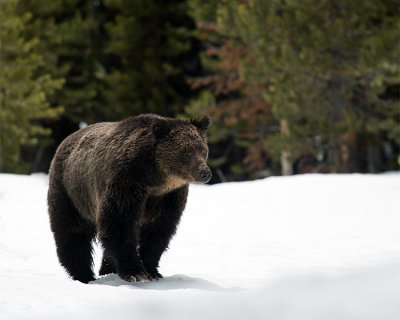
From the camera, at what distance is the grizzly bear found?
6535mm

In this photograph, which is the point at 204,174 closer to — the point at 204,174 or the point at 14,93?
the point at 204,174

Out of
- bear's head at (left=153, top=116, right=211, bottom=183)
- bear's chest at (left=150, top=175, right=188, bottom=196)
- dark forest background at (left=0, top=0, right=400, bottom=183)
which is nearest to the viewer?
bear's head at (left=153, top=116, right=211, bottom=183)

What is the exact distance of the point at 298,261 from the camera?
8438 mm

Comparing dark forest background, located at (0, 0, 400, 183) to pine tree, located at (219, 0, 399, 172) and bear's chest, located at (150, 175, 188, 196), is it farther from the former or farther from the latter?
bear's chest, located at (150, 175, 188, 196)

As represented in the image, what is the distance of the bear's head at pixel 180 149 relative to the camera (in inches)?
254

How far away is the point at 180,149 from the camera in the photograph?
259 inches

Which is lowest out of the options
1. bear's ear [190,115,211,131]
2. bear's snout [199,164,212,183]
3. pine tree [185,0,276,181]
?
pine tree [185,0,276,181]

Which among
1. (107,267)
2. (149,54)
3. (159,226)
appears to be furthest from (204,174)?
(149,54)

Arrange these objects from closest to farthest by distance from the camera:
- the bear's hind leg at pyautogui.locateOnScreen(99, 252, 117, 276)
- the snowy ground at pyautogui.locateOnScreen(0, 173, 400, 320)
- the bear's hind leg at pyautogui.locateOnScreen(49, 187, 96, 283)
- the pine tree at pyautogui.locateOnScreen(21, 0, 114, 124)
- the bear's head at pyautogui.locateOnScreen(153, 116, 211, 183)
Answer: the snowy ground at pyautogui.locateOnScreen(0, 173, 400, 320) → the bear's head at pyautogui.locateOnScreen(153, 116, 211, 183) → the bear's hind leg at pyautogui.locateOnScreen(49, 187, 96, 283) → the bear's hind leg at pyautogui.locateOnScreen(99, 252, 117, 276) → the pine tree at pyautogui.locateOnScreen(21, 0, 114, 124)

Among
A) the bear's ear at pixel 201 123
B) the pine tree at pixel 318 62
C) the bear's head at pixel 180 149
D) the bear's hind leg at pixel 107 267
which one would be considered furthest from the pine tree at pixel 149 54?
the bear's head at pixel 180 149

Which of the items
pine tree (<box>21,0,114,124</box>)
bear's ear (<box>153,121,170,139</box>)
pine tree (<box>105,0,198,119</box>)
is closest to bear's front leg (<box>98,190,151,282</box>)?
bear's ear (<box>153,121,170,139</box>)

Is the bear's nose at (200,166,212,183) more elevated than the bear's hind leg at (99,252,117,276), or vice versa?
the bear's nose at (200,166,212,183)

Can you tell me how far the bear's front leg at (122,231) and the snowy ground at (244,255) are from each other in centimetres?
20

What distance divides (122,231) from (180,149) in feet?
2.94
